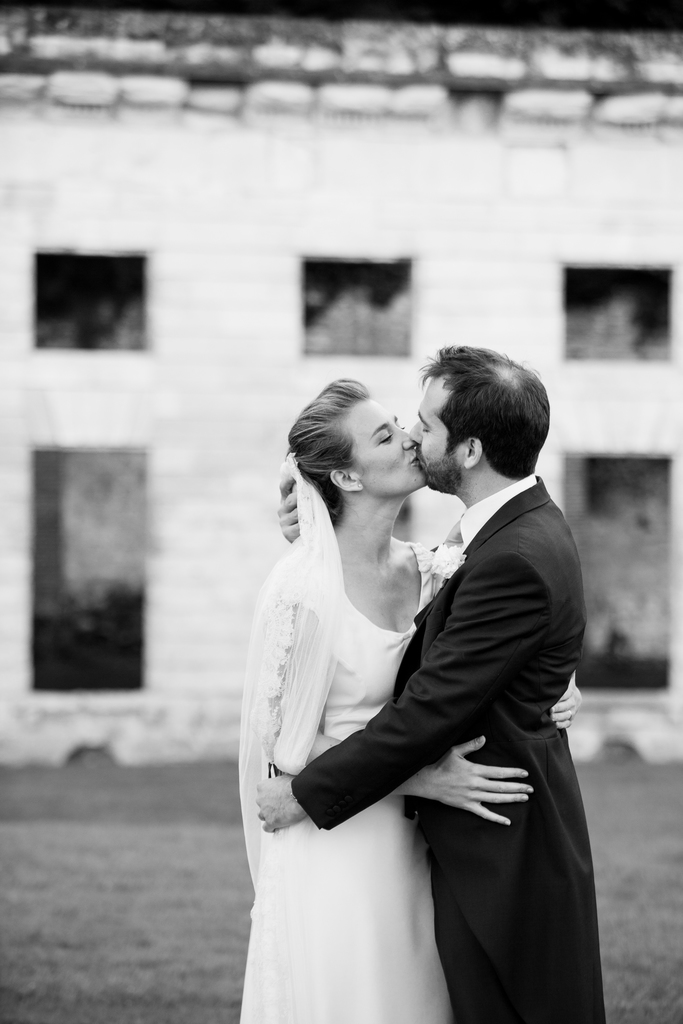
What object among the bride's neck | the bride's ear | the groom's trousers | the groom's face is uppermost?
the groom's face

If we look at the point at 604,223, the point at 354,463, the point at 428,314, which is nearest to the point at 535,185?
the point at 604,223

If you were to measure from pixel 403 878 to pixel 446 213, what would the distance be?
919 centimetres

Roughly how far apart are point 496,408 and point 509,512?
27 centimetres

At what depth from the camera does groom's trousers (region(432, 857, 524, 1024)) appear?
9.36ft

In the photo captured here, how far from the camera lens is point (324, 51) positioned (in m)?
11.0

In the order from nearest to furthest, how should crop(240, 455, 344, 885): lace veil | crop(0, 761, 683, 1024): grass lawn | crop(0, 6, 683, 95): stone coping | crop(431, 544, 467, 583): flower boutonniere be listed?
crop(240, 455, 344, 885): lace veil → crop(431, 544, 467, 583): flower boutonniere → crop(0, 761, 683, 1024): grass lawn → crop(0, 6, 683, 95): stone coping

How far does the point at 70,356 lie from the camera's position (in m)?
11.3

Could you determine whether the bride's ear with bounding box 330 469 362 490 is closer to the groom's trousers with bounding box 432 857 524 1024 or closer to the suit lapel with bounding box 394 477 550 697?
the suit lapel with bounding box 394 477 550 697

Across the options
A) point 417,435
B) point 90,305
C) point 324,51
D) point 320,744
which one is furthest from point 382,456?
point 90,305

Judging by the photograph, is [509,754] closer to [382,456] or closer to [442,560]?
[442,560]

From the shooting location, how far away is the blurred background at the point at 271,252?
36.3 feet

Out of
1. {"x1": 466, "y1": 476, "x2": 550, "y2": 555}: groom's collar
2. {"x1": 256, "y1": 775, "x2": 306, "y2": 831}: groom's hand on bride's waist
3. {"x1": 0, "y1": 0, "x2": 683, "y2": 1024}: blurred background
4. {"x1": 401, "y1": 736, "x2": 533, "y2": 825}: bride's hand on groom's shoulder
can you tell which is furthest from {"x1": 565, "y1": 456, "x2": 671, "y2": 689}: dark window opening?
{"x1": 401, "y1": 736, "x2": 533, "y2": 825}: bride's hand on groom's shoulder

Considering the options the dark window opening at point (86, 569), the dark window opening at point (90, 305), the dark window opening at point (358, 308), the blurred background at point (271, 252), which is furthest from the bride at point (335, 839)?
the dark window opening at point (86, 569)

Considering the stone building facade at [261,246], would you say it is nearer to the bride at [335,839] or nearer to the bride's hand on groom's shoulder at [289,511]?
the bride's hand on groom's shoulder at [289,511]
